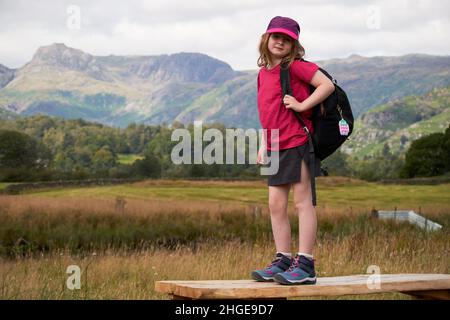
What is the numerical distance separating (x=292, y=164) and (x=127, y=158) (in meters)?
79.1

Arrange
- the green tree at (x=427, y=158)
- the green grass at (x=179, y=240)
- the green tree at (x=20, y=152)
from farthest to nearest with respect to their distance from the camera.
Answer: the green tree at (x=427, y=158), the green tree at (x=20, y=152), the green grass at (x=179, y=240)

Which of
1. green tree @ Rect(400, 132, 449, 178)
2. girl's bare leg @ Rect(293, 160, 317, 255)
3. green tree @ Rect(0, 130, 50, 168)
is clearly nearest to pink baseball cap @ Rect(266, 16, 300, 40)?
girl's bare leg @ Rect(293, 160, 317, 255)

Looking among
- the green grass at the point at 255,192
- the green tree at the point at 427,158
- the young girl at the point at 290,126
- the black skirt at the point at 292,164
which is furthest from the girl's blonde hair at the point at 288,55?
the green tree at the point at 427,158

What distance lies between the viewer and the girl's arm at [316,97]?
4.91m

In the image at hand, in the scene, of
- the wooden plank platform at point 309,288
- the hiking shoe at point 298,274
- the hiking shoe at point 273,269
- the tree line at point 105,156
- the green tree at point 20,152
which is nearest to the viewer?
the wooden plank platform at point 309,288

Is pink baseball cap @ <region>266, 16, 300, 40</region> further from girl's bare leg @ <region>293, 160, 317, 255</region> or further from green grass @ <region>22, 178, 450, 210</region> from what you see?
green grass @ <region>22, 178, 450, 210</region>

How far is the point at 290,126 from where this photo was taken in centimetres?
500

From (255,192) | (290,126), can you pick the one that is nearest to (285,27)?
(290,126)

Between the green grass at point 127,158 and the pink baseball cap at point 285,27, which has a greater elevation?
the pink baseball cap at point 285,27

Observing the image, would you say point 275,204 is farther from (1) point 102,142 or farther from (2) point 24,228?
(1) point 102,142

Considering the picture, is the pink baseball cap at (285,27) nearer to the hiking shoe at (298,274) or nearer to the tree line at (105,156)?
the hiking shoe at (298,274)

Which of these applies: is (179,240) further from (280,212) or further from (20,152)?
(20,152)
